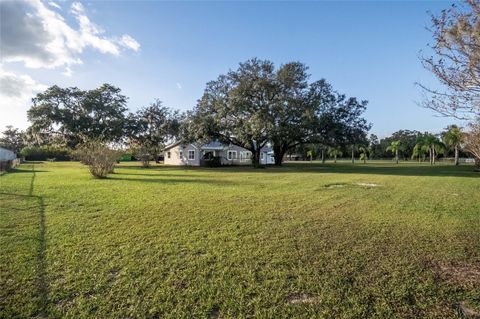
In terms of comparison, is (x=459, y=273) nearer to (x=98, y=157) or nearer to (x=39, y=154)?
(x=98, y=157)

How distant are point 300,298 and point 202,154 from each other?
1305 inches

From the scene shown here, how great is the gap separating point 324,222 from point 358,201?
3.16 m

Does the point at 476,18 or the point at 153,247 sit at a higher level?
Result: the point at 476,18

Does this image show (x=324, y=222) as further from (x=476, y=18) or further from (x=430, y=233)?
(x=476, y=18)

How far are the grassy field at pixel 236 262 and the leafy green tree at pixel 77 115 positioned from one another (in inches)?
1148

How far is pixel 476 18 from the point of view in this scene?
3498mm

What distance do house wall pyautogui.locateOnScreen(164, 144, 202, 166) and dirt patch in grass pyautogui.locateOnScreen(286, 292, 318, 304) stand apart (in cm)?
3262

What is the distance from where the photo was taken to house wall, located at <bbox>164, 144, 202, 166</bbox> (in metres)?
35.4

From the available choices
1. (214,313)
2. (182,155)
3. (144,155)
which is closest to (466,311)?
(214,313)

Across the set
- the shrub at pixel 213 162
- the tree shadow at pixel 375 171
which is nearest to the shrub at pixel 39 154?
the shrub at pixel 213 162

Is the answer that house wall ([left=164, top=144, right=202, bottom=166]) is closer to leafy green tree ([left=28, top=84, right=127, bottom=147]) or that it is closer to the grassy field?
leafy green tree ([left=28, top=84, right=127, bottom=147])

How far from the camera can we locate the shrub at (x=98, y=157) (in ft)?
51.3

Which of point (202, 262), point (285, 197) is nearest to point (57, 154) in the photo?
point (285, 197)

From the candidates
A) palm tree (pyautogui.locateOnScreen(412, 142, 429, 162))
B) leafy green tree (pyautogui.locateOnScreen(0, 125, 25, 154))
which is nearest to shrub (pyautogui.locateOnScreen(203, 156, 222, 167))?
palm tree (pyautogui.locateOnScreen(412, 142, 429, 162))
